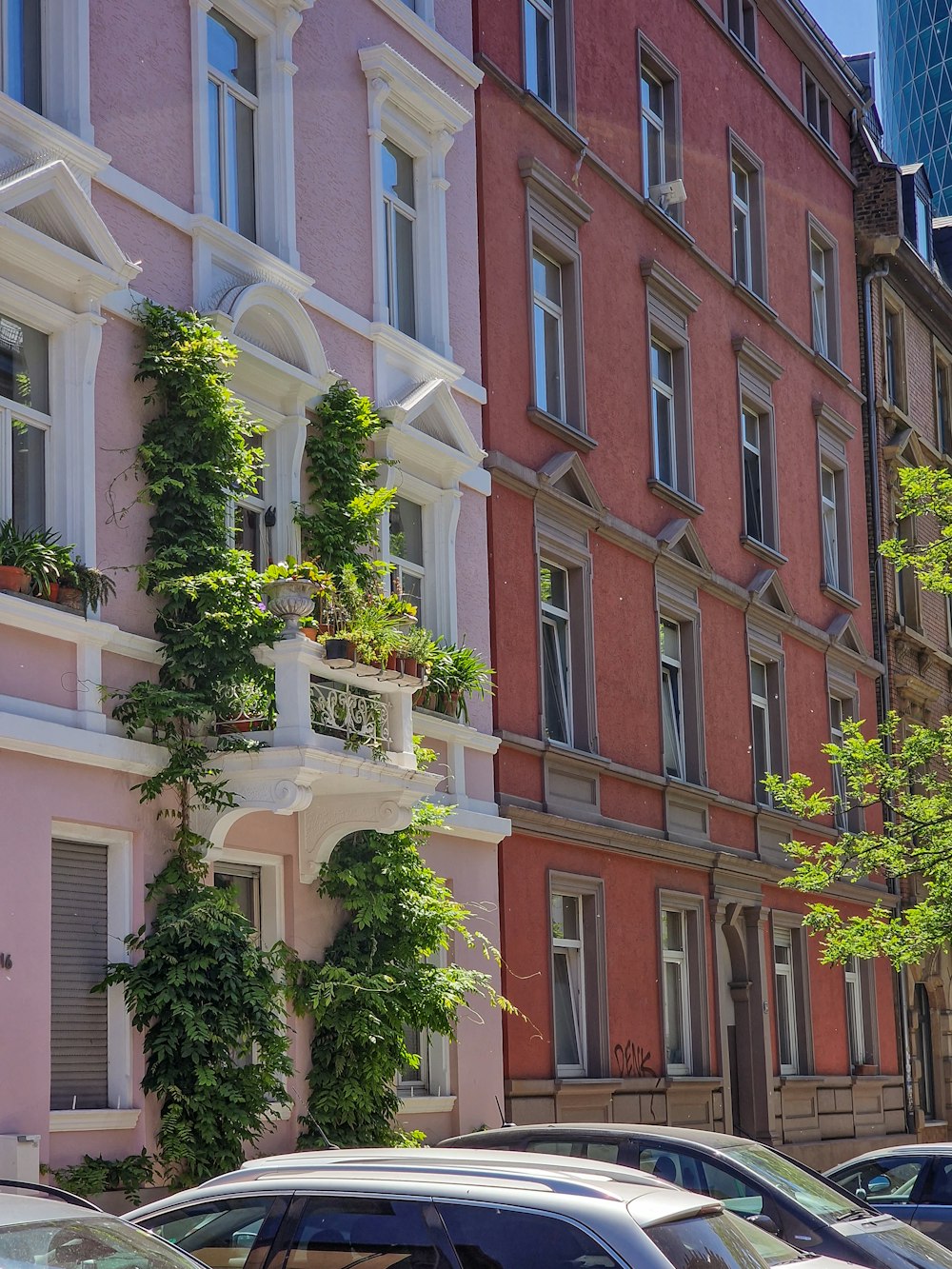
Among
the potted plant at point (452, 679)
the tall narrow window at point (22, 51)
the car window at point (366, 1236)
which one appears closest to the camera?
the car window at point (366, 1236)

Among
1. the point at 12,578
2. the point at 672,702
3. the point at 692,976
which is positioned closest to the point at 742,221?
the point at 672,702

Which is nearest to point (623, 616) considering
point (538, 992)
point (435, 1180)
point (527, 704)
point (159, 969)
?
point (527, 704)

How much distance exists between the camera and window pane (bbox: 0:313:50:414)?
42.6ft

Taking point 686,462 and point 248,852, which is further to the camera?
point 686,462

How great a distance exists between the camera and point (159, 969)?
42.8 ft

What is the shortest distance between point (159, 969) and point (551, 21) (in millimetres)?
13415

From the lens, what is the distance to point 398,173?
18.5 m

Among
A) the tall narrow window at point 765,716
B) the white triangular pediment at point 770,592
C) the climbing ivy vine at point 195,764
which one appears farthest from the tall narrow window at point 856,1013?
the climbing ivy vine at point 195,764

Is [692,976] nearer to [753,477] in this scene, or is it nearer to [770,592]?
[770,592]

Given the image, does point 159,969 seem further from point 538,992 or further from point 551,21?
point 551,21

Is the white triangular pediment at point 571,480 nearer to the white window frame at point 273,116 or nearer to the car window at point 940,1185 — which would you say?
the white window frame at point 273,116

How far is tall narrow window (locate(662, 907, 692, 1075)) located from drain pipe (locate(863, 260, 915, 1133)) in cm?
845

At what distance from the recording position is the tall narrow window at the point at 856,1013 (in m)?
28.1

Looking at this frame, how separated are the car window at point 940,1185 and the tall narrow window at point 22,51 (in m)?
10.2
